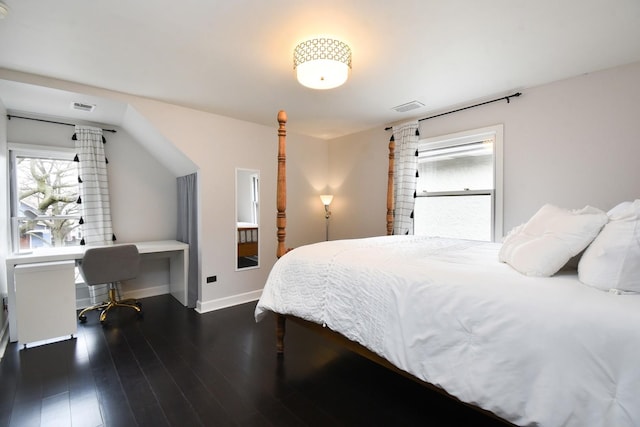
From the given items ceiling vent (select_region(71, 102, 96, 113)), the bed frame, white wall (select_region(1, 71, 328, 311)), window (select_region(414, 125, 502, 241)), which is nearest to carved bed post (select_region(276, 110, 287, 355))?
the bed frame

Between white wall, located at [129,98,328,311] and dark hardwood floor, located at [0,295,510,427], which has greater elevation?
white wall, located at [129,98,328,311]

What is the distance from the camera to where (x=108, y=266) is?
296 centimetres

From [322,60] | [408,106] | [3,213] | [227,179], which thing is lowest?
[3,213]

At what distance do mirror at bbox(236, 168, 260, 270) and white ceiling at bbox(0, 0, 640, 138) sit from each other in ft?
3.57

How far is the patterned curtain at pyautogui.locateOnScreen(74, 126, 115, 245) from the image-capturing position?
3.38 metres

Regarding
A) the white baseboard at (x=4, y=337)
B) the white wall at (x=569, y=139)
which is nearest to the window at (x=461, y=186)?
the white wall at (x=569, y=139)

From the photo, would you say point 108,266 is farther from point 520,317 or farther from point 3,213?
point 520,317

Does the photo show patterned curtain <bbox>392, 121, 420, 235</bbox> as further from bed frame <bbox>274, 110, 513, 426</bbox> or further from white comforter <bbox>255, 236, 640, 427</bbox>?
white comforter <bbox>255, 236, 640, 427</bbox>

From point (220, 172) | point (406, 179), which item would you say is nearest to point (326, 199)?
point (406, 179)

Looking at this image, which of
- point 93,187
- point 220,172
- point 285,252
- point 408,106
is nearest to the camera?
point 285,252

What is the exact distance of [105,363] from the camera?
7.45 ft

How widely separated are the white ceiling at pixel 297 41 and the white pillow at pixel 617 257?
1.27m

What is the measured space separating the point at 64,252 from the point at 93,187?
0.80 m

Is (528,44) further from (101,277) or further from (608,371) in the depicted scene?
(101,277)
